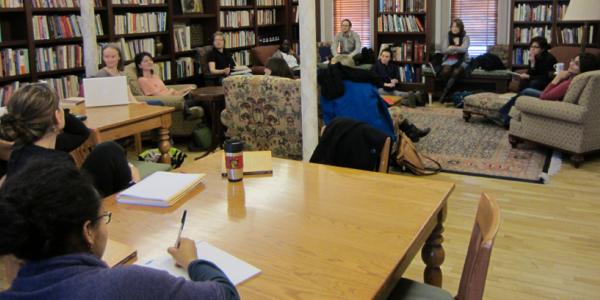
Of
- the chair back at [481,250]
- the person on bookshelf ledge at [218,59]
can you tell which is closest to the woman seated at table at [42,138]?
the chair back at [481,250]

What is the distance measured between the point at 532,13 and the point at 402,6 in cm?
188

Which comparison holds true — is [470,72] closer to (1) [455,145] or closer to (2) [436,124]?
(2) [436,124]

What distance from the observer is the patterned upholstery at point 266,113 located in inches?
188

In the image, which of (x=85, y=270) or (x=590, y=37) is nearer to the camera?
(x=85, y=270)

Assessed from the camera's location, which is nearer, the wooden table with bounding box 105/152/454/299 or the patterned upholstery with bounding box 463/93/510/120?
the wooden table with bounding box 105/152/454/299

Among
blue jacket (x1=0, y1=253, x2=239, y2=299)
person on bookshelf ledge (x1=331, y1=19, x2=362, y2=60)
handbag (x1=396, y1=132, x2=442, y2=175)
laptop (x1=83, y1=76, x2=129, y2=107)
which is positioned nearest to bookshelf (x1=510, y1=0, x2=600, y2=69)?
person on bookshelf ledge (x1=331, y1=19, x2=362, y2=60)

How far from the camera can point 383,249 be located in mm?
1670

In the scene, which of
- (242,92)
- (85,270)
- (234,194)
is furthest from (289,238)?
(242,92)

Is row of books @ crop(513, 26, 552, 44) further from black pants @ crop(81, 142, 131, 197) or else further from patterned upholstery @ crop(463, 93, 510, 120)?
black pants @ crop(81, 142, 131, 197)

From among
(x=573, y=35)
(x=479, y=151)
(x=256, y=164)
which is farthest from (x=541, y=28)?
(x=256, y=164)

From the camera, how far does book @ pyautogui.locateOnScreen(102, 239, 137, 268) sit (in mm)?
1589

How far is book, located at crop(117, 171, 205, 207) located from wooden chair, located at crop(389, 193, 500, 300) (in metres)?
0.85

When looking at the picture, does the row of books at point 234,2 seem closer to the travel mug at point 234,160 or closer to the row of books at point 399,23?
the row of books at point 399,23

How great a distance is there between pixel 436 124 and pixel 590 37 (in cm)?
282
